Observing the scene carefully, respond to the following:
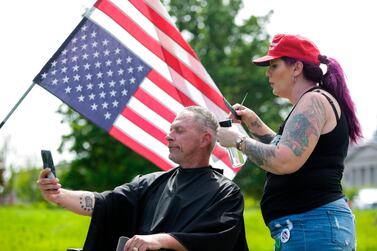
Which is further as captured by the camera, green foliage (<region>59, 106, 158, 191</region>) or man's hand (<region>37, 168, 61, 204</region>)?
green foliage (<region>59, 106, 158, 191</region>)

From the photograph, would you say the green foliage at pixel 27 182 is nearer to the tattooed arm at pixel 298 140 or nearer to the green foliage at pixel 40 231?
the green foliage at pixel 40 231

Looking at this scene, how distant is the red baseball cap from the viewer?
3.72 metres

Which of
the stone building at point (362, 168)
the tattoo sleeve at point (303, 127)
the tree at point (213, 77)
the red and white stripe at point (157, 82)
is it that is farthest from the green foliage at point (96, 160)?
the stone building at point (362, 168)

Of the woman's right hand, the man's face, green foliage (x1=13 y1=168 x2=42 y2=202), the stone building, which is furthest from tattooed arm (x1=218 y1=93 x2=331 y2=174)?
the stone building

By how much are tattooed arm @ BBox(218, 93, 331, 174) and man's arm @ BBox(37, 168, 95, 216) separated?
1.24 metres

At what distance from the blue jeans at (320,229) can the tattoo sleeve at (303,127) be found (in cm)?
32

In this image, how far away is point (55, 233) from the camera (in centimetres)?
1425

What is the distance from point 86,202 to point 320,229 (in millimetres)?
1496

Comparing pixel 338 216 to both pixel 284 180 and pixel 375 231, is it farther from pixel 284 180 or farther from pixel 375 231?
pixel 375 231

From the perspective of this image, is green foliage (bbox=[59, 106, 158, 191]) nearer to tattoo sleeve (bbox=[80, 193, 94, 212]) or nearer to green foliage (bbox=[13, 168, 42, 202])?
tattoo sleeve (bbox=[80, 193, 94, 212])

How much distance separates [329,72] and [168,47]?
7.23 ft

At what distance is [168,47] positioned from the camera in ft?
19.0

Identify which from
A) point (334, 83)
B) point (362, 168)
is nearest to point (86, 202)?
point (334, 83)

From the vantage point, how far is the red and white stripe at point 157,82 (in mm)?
5738
